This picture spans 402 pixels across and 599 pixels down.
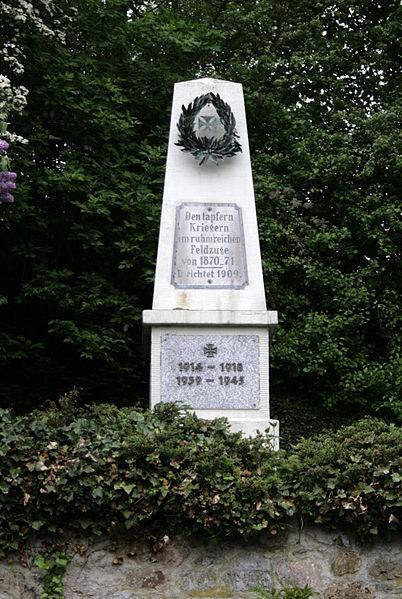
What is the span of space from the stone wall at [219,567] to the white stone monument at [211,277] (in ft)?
8.10

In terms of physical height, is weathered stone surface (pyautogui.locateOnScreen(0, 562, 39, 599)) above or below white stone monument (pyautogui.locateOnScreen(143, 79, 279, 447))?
below

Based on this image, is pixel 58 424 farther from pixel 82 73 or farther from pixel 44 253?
pixel 82 73

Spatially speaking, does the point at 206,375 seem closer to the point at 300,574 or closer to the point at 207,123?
the point at 207,123

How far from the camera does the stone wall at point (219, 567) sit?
5582 mm

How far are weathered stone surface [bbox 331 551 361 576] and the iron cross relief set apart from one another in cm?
491

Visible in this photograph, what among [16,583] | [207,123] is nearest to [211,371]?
[207,123]

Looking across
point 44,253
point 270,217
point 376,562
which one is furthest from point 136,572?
point 270,217

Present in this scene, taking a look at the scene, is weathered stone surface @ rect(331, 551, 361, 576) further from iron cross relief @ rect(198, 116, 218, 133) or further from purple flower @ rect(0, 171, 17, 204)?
iron cross relief @ rect(198, 116, 218, 133)

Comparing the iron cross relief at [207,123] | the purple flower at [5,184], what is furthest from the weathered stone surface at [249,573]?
the iron cross relief at [207,123]

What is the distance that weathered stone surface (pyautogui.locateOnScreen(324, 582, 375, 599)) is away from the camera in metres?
5.66

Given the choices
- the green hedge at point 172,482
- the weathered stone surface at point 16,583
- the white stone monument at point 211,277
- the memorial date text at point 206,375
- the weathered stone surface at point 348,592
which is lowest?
the weathered stone surface at point 348,592

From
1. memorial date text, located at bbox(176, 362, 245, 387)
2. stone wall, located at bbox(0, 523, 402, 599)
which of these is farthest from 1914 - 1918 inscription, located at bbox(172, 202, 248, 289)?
stone wall, located at bbox(0, 523, 402, 599)

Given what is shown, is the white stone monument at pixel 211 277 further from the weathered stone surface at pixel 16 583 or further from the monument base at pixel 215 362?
the weathered stone surface at pixel 16 583

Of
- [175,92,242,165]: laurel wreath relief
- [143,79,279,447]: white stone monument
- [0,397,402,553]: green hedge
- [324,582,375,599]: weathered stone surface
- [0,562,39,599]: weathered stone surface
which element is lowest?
[324,582,375,599]: weathered stone surface
